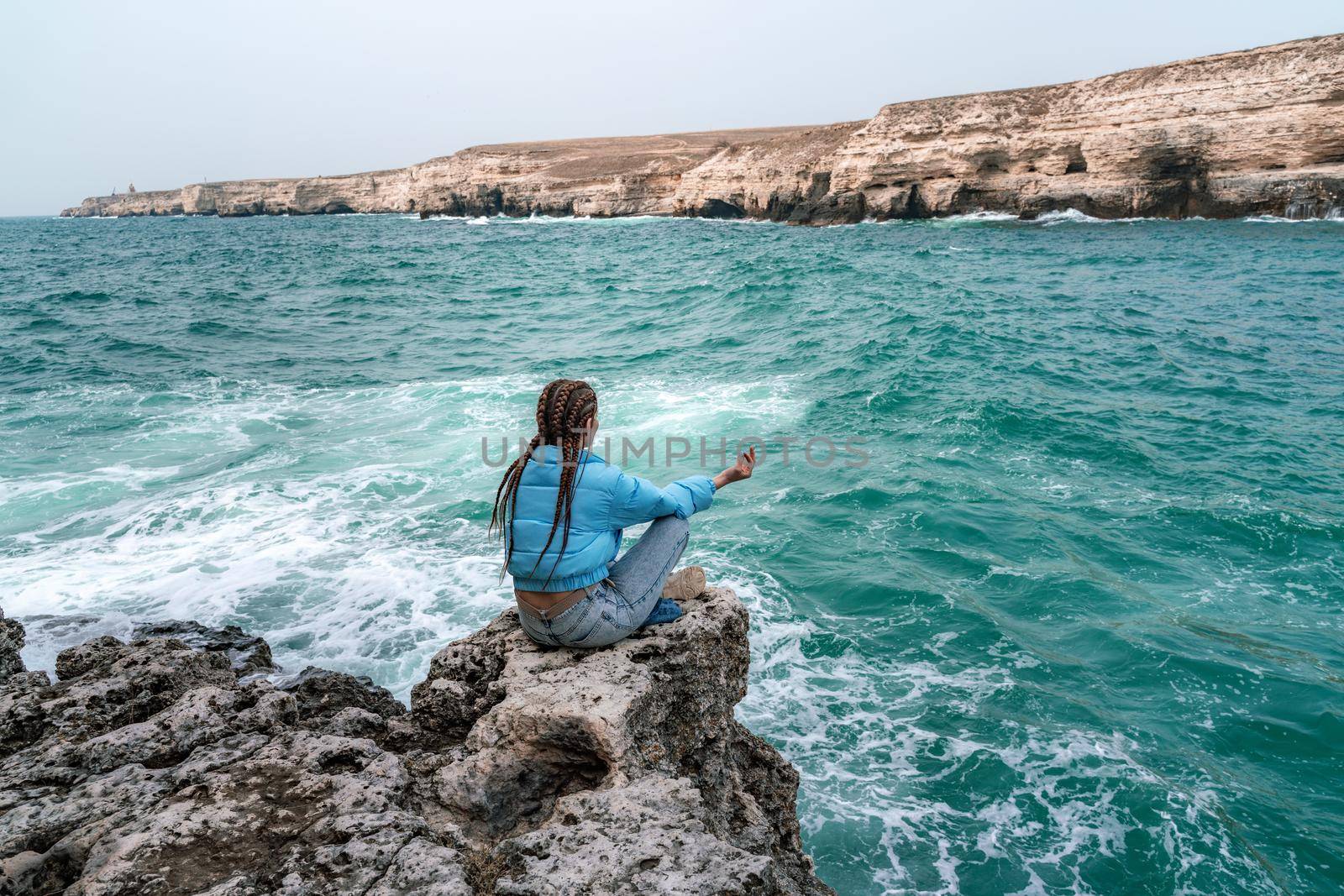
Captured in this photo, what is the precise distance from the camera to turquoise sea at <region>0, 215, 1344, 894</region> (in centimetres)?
479

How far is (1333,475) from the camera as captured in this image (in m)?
9.16

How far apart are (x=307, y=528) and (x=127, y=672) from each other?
4798mm

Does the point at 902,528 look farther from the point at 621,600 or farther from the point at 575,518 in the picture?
the point at 575,518

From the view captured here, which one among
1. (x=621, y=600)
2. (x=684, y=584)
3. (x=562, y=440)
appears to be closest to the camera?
(x=562, y=440)

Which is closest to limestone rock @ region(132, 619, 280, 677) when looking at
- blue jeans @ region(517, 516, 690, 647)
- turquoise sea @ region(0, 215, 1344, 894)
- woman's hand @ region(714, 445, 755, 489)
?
turquoise sea @ region(0, 215, 1344, 894)

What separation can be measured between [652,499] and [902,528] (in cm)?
557

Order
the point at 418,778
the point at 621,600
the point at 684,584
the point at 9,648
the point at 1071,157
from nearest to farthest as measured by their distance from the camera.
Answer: the point at 418,778, the point at 621,600, the point at 684,584, the point at 9,648, the point at 1071,157

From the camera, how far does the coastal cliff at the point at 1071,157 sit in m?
37.6

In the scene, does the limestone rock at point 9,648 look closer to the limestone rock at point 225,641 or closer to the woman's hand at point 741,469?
the limestone rock at point 225,641

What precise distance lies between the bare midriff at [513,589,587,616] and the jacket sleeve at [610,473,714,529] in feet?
1.17

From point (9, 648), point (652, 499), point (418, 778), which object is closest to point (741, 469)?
point (652, 499)

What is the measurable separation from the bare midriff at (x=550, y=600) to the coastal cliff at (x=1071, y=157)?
46970 millimetres

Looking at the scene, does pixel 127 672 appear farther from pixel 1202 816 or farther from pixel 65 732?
pixel 1202 816

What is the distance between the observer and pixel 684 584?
13.1 ft
